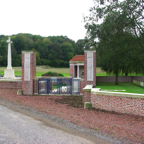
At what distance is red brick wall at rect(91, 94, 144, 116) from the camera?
7.85m

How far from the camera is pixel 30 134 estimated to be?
5.51m

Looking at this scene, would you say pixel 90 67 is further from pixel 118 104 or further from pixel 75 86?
pixel 118 104

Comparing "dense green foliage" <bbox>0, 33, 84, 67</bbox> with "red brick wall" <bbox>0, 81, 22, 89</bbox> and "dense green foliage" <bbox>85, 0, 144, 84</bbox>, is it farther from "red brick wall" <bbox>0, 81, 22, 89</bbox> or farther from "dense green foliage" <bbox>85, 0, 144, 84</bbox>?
"dense green foliage" <bbox>85, 0, 144, 84</bbox>

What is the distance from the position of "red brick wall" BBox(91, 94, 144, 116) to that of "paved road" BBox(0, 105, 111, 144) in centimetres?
350

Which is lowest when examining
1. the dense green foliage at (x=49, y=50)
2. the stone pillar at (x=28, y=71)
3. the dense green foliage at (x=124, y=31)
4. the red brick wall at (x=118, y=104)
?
the red brick wall at (x=118, y=104)

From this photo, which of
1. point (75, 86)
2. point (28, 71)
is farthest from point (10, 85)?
point (75, 86)

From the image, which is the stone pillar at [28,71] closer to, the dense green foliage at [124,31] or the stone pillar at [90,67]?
the stone pillar at [90,67]

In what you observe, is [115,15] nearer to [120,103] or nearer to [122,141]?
[120,103]

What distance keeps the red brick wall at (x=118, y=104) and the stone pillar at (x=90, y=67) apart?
3386 millimetres

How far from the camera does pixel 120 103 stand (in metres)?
8.38

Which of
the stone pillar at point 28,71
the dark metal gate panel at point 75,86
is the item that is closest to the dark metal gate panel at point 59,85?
the dark metal gate panel at point 75,86

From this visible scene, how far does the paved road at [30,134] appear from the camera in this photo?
498cm

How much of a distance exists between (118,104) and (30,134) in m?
4.55

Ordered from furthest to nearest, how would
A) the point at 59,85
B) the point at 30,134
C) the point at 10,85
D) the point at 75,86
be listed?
the point at 10,85, the point at 75,86, the point at 59,85, the point at 30,134
